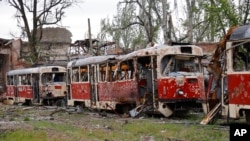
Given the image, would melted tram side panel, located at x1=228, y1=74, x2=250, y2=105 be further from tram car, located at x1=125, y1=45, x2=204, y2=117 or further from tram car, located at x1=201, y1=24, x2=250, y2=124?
tram car, located at x1=125, y1=45, x2=204, y2=117

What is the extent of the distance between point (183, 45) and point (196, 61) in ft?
2.61

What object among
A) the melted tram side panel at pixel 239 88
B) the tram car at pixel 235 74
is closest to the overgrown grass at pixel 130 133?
the tram car at pixel 235 74

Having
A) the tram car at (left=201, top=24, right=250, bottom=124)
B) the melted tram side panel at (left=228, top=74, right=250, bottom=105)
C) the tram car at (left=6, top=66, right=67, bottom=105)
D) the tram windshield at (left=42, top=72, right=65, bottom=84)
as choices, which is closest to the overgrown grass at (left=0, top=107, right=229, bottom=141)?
the tram car at (left=201, top=24, right=250, bottom=124)

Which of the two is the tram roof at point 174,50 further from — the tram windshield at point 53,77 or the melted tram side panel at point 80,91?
the tram windshield at point 53,77

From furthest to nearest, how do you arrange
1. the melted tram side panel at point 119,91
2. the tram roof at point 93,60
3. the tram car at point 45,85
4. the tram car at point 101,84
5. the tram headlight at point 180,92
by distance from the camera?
the tram car at point 45,85 → the tram roof at point 93,60 → the tram car at point 101,84 → the melted tram side panel at point 119,91 → the tram headlight at point 180,92

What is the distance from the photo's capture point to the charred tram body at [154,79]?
17625mm

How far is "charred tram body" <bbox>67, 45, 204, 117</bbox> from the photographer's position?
17.6m

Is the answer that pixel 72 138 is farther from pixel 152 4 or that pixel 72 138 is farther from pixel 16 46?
pixel 16 46

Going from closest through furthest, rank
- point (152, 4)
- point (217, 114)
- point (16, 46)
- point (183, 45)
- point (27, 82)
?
point (217, 114), point (183, 45), point (27, 82), point (152, 4), point (16, 46)

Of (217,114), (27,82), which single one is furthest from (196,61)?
(27,82)

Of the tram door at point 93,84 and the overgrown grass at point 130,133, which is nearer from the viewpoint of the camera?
the overgrown grass at point 130,133

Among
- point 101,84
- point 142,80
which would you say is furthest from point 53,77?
point 142,80

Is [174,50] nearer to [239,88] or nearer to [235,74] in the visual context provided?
[235,74]

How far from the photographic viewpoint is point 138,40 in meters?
→ 56.8
